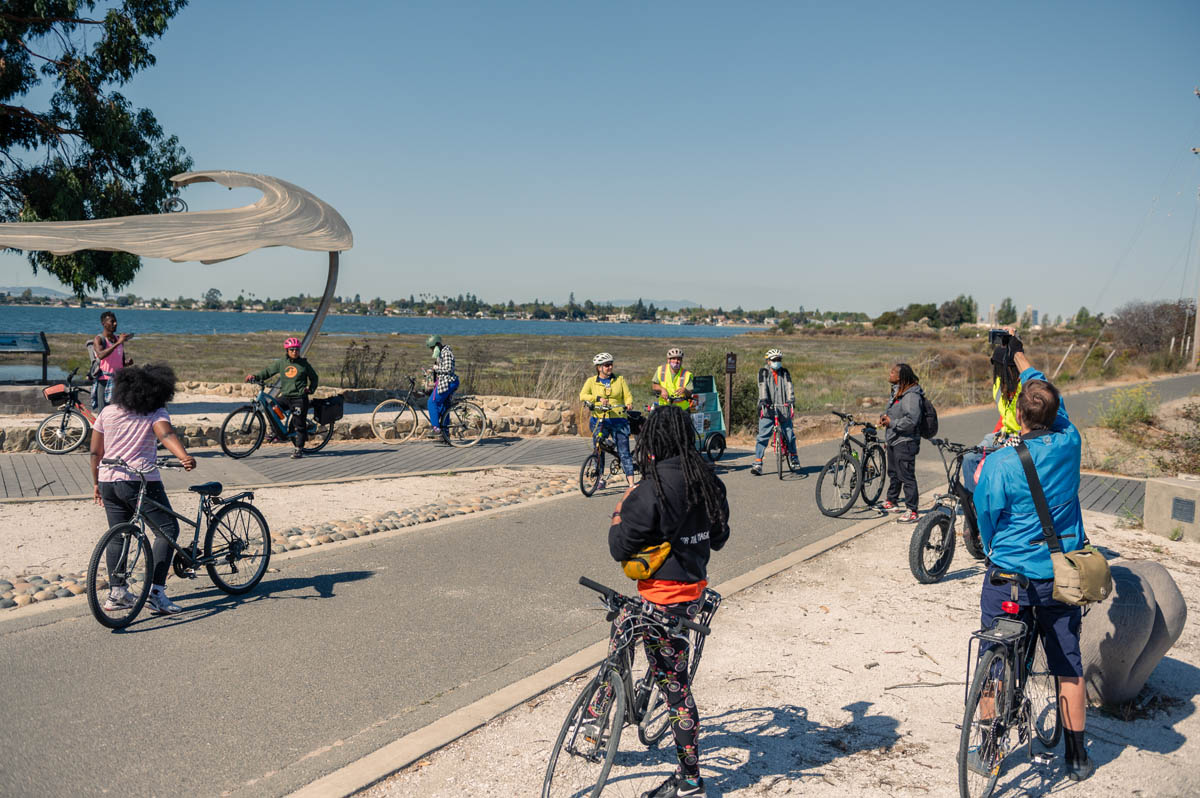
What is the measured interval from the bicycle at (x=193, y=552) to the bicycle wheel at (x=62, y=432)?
6.21m

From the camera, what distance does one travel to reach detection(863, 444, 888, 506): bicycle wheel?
1012 centimetres

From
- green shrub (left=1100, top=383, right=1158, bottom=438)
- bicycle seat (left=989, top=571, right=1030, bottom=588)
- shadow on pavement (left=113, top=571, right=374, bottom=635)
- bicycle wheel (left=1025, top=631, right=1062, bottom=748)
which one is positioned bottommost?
shadow on pavement (left=113, top=571, right=374, bottom=635)

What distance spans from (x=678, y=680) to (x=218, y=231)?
44.9 ft

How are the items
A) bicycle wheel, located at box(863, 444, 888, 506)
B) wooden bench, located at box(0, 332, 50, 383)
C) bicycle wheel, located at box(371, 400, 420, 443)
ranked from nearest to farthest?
1. bicycle wheel, located at box(863, 444, 888, 506)
2. bicycle wheel, located at box(371, 400, 420, 443)
3. wooden bench, located at box(0, 332, 50, 383)

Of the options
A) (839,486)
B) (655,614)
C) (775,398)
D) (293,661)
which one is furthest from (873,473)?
(655,614)

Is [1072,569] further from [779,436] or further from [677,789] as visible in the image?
[779,436]

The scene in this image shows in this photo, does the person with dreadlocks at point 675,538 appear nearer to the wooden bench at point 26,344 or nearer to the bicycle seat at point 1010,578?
the bicycle seat at point 1010,578

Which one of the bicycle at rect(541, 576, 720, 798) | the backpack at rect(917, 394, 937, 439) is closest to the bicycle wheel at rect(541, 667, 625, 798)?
the bicycle at rect(541, 576, 720, 798)

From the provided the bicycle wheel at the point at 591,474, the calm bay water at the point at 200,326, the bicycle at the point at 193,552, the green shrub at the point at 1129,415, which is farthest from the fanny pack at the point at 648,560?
the calm bay water at the point at 200,326

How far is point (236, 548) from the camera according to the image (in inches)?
261

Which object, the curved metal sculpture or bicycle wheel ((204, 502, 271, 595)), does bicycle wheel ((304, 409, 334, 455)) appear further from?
bicycle wheel ((204, 502, 271, 595))

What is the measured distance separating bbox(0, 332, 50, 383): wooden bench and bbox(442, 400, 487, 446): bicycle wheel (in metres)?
8.19

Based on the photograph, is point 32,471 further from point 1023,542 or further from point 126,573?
point 1023,542

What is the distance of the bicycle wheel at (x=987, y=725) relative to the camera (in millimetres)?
3707
